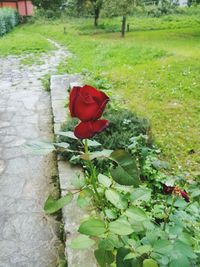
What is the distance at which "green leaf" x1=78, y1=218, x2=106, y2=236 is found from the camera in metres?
1.26

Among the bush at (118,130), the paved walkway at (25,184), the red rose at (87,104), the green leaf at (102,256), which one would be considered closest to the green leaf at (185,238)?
the green leaf at (102,256)

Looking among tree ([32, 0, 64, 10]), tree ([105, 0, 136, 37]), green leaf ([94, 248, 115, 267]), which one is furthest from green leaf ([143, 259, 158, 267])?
tree ([32, 0, 64, 10])

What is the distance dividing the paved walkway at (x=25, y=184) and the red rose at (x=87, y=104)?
33cm

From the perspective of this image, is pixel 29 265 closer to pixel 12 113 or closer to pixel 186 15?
pixel 12 113

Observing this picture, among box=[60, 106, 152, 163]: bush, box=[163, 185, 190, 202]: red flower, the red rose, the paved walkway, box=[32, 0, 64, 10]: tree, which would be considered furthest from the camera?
box=[32, 0, 64, 10]: tree

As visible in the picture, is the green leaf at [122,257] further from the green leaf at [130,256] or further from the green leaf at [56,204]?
the green leaf at [56,204]

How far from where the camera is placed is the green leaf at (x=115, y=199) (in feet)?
4.72

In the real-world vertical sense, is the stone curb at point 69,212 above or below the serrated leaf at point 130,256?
below

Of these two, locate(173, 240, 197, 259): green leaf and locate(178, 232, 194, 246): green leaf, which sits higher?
locate(173, 240, 197, 259): green leaf

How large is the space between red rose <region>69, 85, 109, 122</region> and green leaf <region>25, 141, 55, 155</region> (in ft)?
0.64

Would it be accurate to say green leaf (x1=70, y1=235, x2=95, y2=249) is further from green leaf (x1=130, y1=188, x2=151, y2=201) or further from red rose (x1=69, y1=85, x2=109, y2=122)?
red rose (x1=69, y1=85, x2=109, y2=122)

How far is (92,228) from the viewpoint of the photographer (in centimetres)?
127

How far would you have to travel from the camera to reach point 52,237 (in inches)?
113

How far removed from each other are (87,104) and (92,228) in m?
0.46
